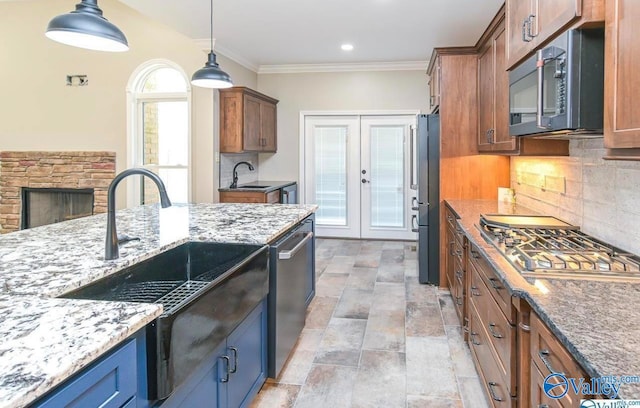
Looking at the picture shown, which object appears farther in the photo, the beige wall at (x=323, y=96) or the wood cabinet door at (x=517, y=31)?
the beige wall at (x=323, y=96)

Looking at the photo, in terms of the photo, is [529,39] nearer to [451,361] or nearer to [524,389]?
[524,389]

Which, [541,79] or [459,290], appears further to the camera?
[459,290]

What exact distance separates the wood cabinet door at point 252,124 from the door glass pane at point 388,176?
179 centimetres

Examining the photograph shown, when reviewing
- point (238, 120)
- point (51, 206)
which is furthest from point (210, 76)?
point (51, 206)

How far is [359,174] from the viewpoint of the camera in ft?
22.6

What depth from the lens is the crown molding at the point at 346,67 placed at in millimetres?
6477

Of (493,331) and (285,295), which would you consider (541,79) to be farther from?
(285,295)

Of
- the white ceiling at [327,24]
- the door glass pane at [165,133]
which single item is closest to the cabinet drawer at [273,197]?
the door glass pane at [165,133]

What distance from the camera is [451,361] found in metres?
2.81

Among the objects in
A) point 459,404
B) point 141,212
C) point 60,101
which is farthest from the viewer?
point 60,101

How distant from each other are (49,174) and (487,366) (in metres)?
6.20

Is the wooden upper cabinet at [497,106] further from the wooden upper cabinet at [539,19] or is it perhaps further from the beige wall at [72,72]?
→ the beige wall at [72,72]

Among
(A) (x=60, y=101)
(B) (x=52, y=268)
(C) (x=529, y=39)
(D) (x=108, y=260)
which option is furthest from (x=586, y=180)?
(A) (x=60, y=101)

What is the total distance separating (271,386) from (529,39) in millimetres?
2249
